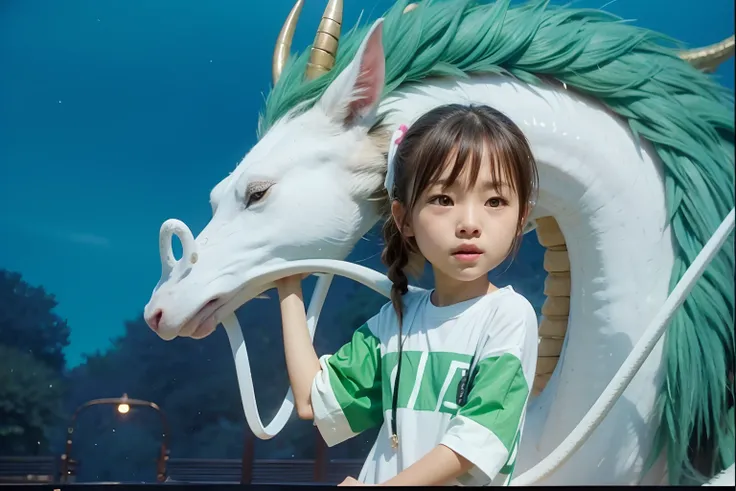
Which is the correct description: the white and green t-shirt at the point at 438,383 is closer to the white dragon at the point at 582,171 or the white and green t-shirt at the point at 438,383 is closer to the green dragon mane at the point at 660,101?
the white dragon at the point at 582,171

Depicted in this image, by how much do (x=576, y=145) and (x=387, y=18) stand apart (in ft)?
1.33

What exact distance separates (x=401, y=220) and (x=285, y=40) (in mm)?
460

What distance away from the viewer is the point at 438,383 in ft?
3.76

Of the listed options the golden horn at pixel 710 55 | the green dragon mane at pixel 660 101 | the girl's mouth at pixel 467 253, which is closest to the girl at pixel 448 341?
the girl's mouth at pixel 467 253

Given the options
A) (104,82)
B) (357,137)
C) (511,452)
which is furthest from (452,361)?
(104,82)

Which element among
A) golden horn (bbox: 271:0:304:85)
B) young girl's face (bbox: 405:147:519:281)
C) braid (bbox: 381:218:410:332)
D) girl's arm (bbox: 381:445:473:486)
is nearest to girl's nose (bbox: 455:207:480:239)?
young girl's face (bbox: 405:147:519:281)

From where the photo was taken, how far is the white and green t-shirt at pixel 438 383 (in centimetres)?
106

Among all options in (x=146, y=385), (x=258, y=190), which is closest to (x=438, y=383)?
(x=258, y=190)

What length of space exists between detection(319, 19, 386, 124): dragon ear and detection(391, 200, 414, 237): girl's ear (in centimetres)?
26

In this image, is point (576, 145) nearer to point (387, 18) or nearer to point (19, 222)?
point (387, 18)

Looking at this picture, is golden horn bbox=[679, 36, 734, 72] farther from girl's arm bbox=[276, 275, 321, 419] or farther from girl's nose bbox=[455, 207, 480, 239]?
girl's arm bbox=[276, 275, 321, 419]

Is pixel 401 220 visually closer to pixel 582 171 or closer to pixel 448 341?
pixel 448 341

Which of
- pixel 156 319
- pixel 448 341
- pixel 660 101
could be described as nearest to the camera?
pixel 448 341

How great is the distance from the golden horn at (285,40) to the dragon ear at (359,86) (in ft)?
0.38
